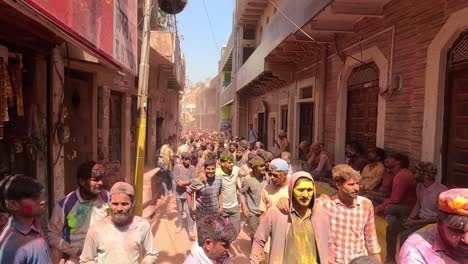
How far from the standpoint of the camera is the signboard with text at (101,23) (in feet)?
8.69

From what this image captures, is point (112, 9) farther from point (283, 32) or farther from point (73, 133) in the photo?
point (283, 32)

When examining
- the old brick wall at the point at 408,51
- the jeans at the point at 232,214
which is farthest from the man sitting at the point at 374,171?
the jeans at the point at 232,214

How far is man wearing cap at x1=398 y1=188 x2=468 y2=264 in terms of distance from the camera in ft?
6.08

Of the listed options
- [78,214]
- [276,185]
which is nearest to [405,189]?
[276,185]

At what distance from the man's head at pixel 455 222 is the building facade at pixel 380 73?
10.6 ft

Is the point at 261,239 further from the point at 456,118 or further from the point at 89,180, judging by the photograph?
the point at 456,118

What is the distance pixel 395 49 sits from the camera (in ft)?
19.1

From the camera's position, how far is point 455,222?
1856mm

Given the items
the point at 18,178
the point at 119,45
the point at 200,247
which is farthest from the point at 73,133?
the point at 200,247

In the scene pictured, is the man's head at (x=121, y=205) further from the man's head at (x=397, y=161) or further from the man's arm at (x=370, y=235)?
the man's head at (x=397, y=161)

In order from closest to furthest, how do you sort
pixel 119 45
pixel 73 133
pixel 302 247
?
pixel 302 247
pixel 119 45
pixel 73 133

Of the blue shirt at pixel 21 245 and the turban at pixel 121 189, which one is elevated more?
the turban at pixel 121 189

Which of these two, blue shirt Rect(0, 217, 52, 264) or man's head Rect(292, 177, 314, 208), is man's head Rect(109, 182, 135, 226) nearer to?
blue shirt Rect(0, 217, 52, 264)

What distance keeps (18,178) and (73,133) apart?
4490mm
